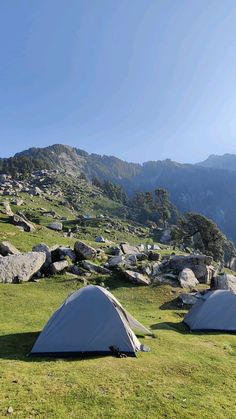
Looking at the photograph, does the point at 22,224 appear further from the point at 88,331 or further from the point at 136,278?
the point at 88,331

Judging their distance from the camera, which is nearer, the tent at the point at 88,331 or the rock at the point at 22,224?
the tent at the point at 88,331

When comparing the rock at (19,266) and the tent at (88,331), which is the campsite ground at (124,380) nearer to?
the tent at (88,331)

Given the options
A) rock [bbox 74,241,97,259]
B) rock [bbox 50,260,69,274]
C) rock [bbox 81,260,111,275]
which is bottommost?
rock [bbox 81,260,111,275]

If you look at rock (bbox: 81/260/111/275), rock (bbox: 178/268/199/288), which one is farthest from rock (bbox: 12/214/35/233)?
rock (bbox: 178/268/199/288)

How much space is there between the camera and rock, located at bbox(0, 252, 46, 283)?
33.4m

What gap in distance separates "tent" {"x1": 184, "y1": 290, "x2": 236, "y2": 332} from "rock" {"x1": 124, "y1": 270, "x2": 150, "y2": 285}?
964 cm

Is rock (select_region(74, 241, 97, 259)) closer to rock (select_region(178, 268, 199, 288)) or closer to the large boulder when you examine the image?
the large boulder

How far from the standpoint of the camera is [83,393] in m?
13.2

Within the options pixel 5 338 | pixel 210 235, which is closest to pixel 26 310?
pixel 5 338

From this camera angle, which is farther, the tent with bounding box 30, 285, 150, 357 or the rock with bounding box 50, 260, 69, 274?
the rock with bounding box 50, 260, 69, 274

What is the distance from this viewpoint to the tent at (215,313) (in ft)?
87.6

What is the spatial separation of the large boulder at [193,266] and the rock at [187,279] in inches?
53.0

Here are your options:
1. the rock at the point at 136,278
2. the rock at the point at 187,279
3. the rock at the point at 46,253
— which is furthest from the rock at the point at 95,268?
the rock at the point at 187,279

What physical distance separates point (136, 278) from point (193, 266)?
8.44 meters
